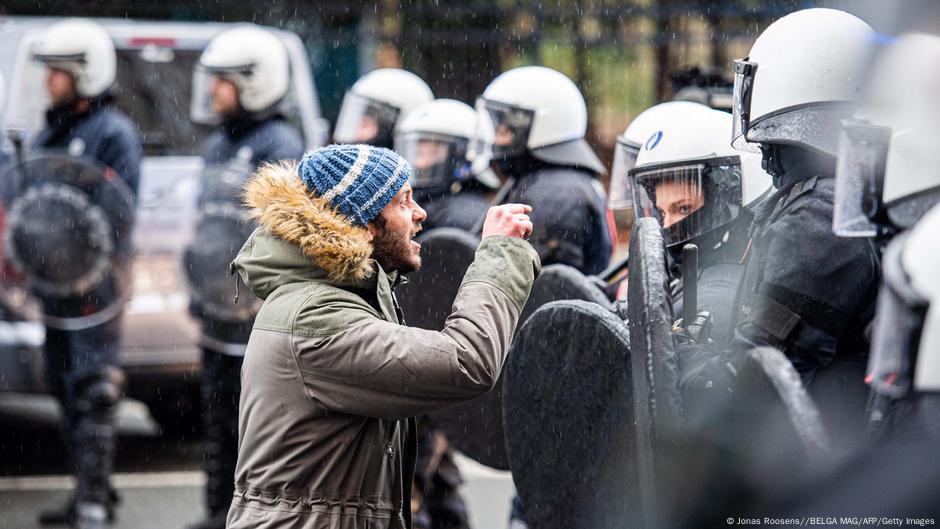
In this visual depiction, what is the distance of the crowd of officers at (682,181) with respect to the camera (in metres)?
2.14

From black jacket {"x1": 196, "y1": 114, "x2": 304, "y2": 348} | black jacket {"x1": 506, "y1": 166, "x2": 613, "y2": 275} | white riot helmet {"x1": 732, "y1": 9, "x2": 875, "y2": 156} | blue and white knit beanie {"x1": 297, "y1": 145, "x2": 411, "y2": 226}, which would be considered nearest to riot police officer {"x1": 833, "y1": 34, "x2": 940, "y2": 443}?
white riot helmet {"x1": 732, "y1": 9, "x2": 875, "y2": 156}

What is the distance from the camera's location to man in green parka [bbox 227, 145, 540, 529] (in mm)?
2637

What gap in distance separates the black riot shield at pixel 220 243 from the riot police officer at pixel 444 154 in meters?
0.78

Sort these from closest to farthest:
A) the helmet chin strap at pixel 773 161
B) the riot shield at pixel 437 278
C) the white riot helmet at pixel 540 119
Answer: the helmet chin strap at pixel 773 161 → the riot shield at pixel 437 278 → the white riot helmet at pixel 540 119

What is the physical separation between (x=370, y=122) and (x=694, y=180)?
3.34 m

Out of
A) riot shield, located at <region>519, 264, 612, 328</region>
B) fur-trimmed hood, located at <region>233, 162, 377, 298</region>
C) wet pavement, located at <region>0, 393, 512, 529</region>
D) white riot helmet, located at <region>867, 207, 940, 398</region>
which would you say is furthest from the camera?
wet pavement, located at <region>0, 393, 512, 529</region>

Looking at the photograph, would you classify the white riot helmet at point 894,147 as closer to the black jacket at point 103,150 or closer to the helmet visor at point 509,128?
the helmet visor at point 509,128

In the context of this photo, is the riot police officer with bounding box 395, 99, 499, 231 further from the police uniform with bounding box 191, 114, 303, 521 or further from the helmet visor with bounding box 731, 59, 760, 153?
the helmet visor with bounding box 731, 59, 760, 153

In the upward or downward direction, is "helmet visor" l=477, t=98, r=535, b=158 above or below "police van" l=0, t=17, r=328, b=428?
above

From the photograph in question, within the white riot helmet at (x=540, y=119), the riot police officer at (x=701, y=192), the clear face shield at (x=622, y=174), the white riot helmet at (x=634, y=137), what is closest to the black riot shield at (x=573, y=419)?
the riot police officer at (x=701, y=192)

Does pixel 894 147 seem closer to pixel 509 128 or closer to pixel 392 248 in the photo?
pixel 392 248

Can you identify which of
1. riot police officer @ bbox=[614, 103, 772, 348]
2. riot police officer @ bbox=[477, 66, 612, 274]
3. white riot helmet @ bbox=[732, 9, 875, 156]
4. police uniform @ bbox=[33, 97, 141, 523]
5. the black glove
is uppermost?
white riot helmet @ bbox=[732, 9, 875, 156]

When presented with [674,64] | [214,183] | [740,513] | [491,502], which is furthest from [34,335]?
[674,64]

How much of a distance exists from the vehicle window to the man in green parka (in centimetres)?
497
